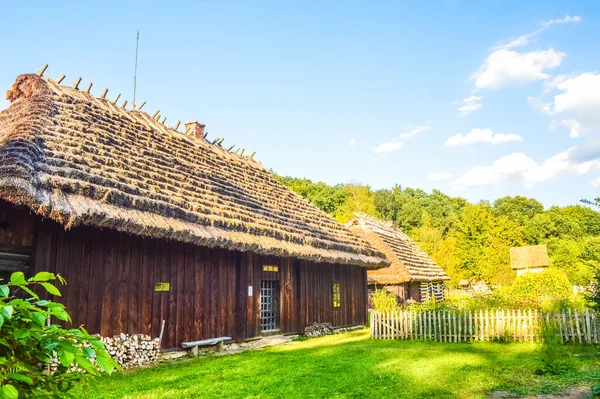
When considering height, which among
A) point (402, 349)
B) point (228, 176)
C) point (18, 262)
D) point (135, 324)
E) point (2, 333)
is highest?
point (228, 176)

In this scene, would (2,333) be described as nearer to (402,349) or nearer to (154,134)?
(402,349)

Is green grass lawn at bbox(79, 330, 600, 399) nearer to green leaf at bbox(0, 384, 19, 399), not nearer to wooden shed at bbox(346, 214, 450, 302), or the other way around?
green leaf at bbox(0, 384, 19, 399)

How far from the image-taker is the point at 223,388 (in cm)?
798

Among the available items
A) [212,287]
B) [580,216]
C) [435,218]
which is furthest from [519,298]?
[580,216]

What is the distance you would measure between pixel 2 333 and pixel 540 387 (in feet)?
27.3

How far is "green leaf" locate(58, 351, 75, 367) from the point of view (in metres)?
1.85

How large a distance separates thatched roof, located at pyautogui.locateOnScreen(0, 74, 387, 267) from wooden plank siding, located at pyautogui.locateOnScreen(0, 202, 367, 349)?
0.91m

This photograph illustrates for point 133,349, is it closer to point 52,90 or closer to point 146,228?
point 146,228

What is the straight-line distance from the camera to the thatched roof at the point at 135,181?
899 centimetres

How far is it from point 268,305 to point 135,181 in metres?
6.63

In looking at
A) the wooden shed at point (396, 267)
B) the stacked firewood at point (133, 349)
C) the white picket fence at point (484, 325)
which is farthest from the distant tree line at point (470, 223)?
the stacked firewood at point (133, 349)

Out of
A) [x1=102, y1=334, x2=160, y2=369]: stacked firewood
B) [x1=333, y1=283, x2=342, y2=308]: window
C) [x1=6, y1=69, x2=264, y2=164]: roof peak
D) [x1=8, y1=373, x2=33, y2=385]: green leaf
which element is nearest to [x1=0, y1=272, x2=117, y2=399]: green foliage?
[x1=8, y1=373, x2=33, y2=385]: green leaf

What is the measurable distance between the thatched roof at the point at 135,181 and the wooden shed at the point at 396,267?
6308 mm

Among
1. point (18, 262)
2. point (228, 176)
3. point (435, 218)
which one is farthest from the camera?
point (435, 218)
